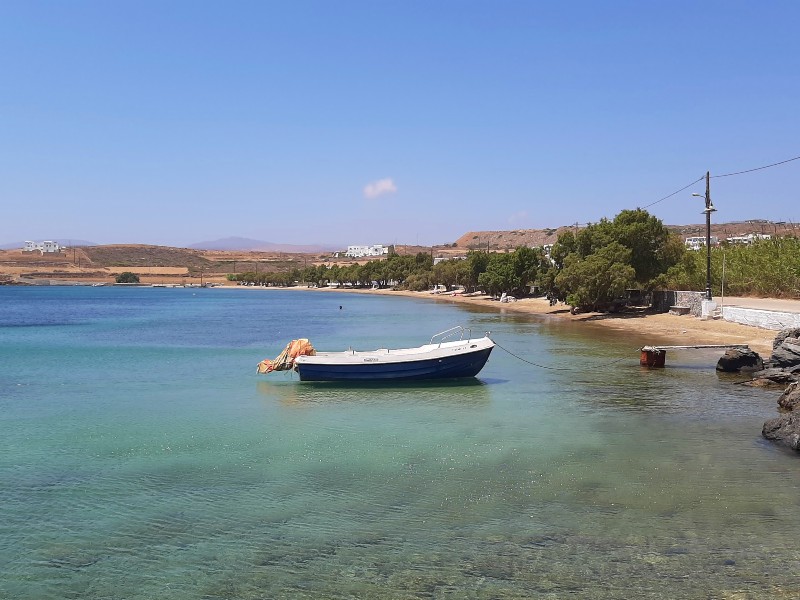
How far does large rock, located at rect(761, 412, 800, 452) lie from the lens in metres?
16.8

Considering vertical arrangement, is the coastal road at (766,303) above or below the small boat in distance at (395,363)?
above

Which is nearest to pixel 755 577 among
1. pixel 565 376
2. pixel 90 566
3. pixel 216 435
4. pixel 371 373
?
pixel 90 566

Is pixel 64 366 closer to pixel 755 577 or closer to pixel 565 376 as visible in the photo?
pixel 565 376

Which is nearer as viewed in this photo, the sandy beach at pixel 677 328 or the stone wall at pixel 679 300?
the sandy beach at pixel 677 328

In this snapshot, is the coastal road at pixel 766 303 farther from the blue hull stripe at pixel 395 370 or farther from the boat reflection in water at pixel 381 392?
the boat reflection in water at pixel 381 392

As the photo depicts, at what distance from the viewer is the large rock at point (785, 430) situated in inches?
660

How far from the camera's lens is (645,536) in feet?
38.0

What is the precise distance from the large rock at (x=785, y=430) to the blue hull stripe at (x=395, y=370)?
12.2m

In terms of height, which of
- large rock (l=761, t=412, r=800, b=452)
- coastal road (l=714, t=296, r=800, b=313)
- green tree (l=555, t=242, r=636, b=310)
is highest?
green tree (l=555, t=242, r=636, b=310)

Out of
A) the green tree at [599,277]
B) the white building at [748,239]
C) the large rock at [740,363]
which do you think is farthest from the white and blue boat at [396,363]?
the white building at [748,239]

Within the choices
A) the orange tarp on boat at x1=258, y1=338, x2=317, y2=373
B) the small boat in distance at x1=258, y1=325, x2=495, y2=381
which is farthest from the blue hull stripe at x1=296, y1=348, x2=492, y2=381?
the orange tarp on boat at x1=258, y1=338, x2=317, y2=373

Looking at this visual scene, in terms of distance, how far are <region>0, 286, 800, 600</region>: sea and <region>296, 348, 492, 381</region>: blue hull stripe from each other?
54 centimetres

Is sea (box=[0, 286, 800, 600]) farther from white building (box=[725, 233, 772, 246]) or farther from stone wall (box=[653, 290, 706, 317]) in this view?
white building (box=[725, 233, 772, 246])


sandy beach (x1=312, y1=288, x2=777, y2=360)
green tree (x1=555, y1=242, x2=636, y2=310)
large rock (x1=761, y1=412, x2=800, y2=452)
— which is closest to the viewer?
large rock (x1=761, y1=412, x2=800, y2=452)
